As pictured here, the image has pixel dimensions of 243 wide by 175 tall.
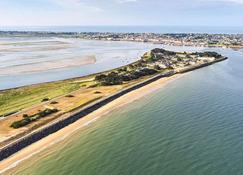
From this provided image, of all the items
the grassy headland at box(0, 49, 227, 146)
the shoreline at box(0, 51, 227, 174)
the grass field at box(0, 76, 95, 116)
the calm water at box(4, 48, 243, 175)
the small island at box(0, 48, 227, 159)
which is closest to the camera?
the calm water at box(4, 48, 243, 175)

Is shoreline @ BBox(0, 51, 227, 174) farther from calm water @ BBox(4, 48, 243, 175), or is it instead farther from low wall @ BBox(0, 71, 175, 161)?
calm water @ BBox(4, 48, 243, 175)

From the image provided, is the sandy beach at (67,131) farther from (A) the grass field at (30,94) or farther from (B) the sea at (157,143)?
(A) the grass field at (30,94)

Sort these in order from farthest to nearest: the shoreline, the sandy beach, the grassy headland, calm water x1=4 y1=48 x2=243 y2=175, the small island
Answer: the grassy headland
the small island
the shoreline
the sandy beach
calm water x1=4 y1=48 x2=243 y2=175

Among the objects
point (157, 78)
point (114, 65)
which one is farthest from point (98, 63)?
point (157, 78)

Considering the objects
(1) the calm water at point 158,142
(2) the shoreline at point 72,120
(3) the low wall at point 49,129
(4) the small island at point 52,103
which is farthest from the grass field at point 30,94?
(1) the calm water at point 158,142

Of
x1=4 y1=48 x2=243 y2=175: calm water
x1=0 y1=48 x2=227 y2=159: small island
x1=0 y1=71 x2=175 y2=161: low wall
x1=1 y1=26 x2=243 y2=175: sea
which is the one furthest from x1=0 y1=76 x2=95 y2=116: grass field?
x1=4 y1=48 x2=243 y2=175: calm water

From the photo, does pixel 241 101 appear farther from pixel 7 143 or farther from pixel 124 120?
pixel 7 143

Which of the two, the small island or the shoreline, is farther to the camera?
the small island
